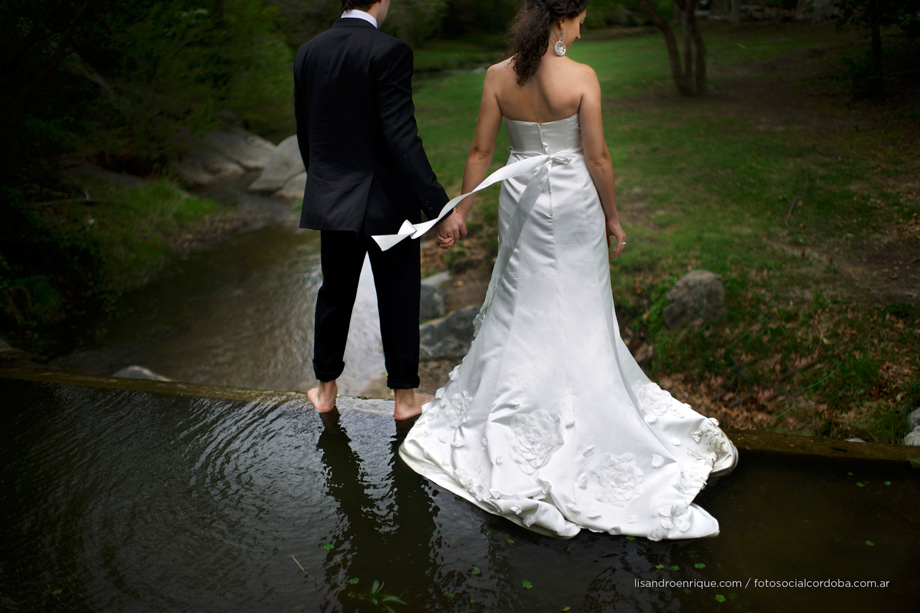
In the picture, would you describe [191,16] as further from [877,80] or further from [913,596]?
[913,596]

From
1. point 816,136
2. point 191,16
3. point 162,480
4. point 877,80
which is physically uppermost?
point 191,16

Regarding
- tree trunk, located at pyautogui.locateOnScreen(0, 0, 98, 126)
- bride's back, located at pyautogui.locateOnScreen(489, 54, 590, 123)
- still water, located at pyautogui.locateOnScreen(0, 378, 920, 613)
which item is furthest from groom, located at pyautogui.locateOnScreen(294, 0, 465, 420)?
tree trunk, located at pyautogui.locateOnScreen(0, 0, 98, 126)

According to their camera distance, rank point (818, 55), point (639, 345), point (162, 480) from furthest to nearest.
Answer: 1. point (818, 55)
2. point (639, 345)
3. point (162, 480)

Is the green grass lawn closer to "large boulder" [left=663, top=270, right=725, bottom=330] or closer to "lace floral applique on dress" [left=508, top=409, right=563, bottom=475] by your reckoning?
"large boulder" [left=663, top=270, right=725, bottom=330]

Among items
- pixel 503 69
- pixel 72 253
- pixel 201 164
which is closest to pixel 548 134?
pixel 503 69

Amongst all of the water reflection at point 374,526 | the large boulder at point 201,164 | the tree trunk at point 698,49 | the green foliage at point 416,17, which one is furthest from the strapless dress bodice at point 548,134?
the large boulder at point 201,164

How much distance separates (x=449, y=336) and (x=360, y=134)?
11.7 ft

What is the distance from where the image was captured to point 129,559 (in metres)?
2.26

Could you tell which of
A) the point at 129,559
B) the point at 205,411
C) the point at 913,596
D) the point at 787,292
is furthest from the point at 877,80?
the point at 129,559

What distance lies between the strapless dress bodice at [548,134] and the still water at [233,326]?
3415mm

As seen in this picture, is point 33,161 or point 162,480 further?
point 33,161

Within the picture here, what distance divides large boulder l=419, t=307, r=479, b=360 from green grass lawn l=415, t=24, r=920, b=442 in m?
1.43

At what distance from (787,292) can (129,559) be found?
4.46 metres

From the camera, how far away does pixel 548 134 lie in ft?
8.86
